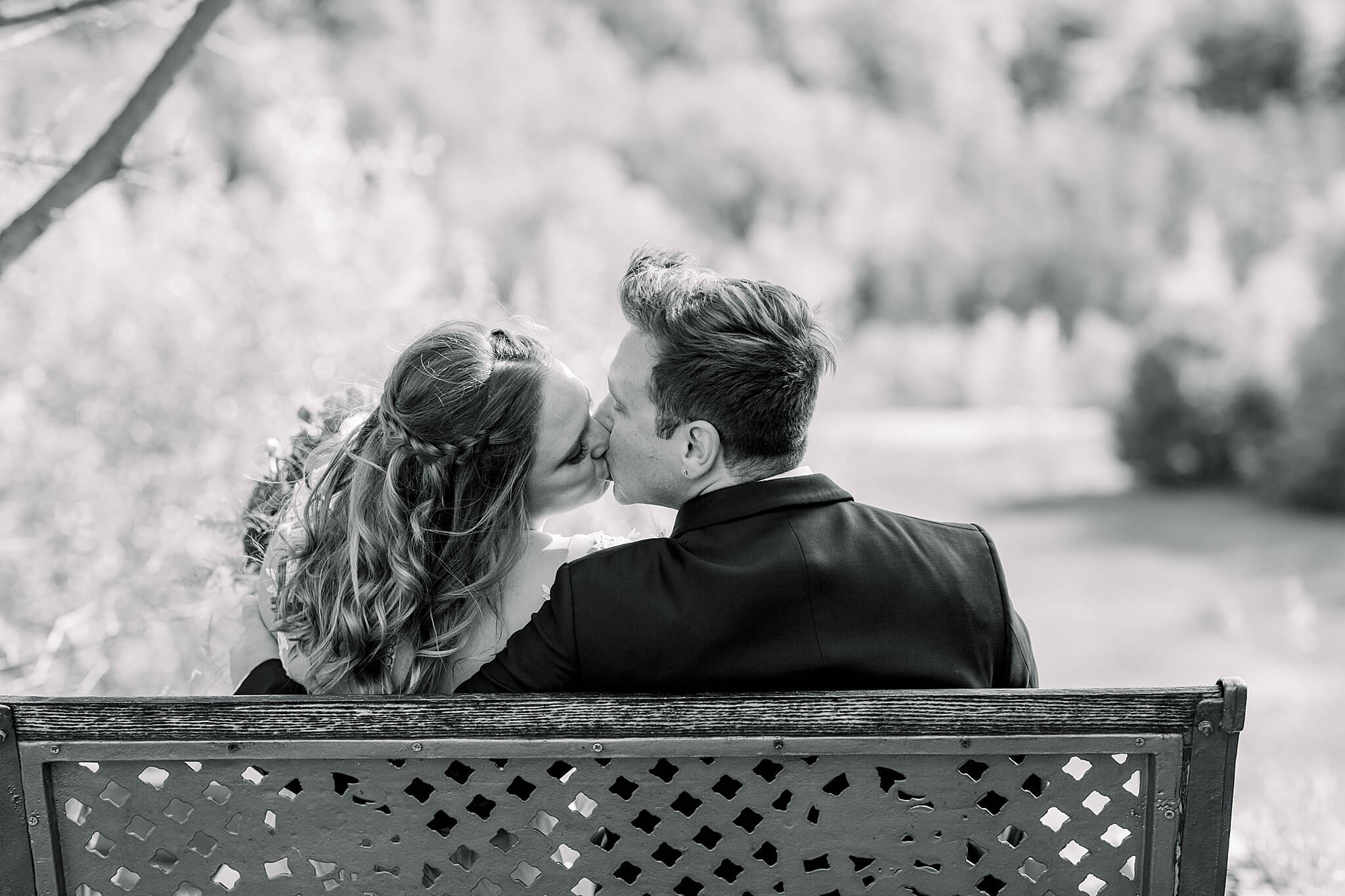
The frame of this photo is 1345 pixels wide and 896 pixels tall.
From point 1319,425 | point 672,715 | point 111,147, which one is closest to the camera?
point 672,715

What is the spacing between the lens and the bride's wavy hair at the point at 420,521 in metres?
1.59

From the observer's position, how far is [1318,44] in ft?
98.7

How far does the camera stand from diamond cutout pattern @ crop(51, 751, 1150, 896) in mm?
1364

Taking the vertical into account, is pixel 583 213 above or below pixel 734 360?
above

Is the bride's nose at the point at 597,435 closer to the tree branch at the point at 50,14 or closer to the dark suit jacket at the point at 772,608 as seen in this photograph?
the dark suit jacket at the point at 772,608

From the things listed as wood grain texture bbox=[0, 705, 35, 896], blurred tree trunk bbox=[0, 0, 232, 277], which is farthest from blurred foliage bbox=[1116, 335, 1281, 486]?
wood grain texture bbox=[0, 705, 35, 896]

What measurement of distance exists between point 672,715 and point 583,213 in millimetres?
13028

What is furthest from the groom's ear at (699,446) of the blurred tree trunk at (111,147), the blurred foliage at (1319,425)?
the blurred foliage at (1319,425)

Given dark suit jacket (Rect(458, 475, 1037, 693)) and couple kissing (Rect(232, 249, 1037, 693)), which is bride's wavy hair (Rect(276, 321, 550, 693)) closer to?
couple kissing (Rect(232, 249, 1037, 693))

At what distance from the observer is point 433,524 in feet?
5.37

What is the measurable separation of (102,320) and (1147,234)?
2290cm

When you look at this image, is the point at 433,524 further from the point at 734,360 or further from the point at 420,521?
the point at 734,360

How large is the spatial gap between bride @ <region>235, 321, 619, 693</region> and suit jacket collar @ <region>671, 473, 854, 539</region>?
283 millimetres

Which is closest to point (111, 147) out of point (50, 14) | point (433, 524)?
point (50, 14)
